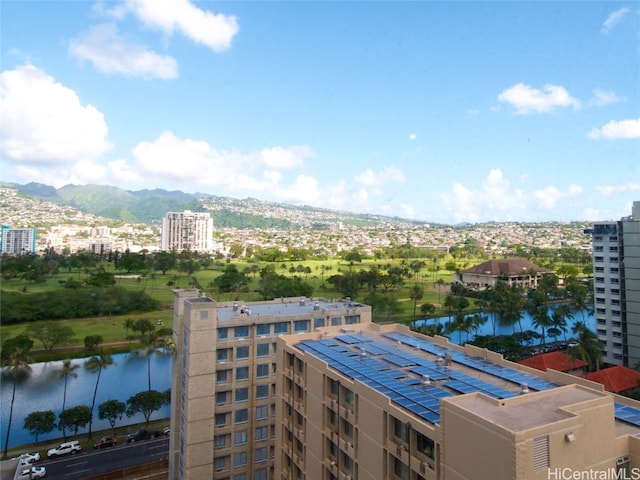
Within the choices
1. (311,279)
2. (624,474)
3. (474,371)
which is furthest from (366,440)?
(311,279)

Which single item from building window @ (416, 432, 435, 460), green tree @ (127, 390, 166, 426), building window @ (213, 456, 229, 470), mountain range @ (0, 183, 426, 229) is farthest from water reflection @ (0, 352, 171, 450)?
mountain range @ (0, 183, 426, 229)

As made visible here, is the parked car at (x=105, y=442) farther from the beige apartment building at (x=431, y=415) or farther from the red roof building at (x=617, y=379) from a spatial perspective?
the red roof building at (x=617, y=379)

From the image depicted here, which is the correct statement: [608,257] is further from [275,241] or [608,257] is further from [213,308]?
[275,241]

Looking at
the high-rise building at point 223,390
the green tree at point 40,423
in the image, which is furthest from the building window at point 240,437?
the green tree at point 40,423

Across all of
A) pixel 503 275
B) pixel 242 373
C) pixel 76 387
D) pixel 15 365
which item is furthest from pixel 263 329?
pixel 503 275

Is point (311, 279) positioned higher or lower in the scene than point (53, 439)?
higher
